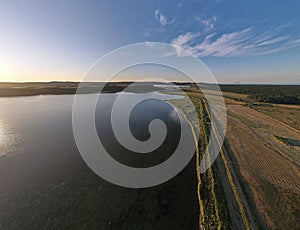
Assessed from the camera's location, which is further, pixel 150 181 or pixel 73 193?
pixel 150 181

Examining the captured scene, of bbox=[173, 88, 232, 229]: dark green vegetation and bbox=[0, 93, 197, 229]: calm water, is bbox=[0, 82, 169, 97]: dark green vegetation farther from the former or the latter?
bbox=[173, 88, 232, 229]: dark green vegetation

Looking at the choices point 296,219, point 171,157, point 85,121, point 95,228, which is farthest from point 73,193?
point 85,121

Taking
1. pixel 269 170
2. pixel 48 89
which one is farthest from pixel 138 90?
pixel 269 170

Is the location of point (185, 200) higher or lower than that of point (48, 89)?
lower

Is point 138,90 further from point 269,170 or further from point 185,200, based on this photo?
point 185,200

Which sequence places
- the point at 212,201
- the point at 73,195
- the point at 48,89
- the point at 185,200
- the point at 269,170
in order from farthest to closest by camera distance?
the point at 48,89 → the point at 269,170 → the point at 73,195 → the point at 185,200 → the point at 212,201

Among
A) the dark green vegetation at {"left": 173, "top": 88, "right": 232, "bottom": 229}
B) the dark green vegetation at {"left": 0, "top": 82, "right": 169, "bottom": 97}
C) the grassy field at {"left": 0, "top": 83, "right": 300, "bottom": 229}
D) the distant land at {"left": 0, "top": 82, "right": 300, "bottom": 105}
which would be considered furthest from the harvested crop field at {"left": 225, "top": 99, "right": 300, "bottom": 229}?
the dark green vegetation at {"left": 0, "top": 82, "right": 169, "bottom": 97}

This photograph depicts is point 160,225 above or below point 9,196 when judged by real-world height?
below

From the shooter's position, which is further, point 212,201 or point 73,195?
point 73,195

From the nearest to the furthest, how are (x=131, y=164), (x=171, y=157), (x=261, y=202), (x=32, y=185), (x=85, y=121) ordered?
1. (x=261, y=202)
2. (x=32, y=185)
3. (x=131, y=164)
4. (x=171, y=157)
5. (x=85, y=121)

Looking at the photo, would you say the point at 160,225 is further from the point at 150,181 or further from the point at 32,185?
the point at 32,185

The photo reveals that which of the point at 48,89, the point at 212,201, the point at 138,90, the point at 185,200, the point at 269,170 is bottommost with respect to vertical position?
the point at 185,200
